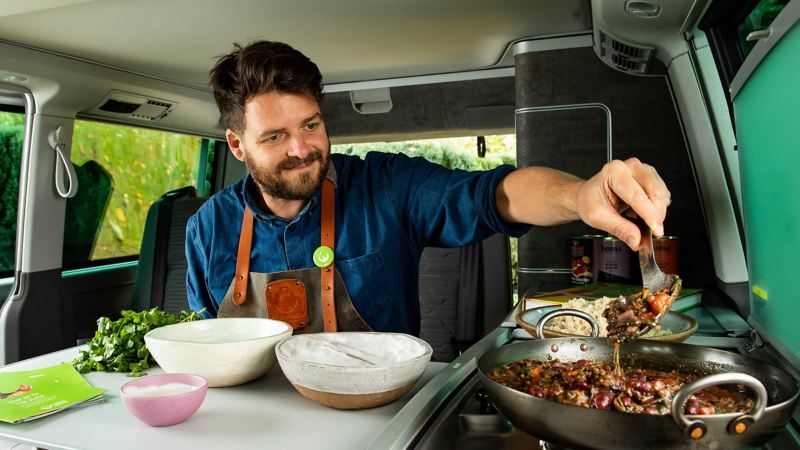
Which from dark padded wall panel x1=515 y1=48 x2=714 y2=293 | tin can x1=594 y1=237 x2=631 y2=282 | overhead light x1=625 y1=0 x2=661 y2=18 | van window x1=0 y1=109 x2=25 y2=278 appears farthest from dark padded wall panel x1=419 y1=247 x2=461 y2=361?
van window x1=0 y1=109 x2=25 y2=278

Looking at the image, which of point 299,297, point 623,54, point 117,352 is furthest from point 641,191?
point 623,54

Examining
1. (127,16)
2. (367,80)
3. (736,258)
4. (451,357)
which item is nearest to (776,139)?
(736,258)

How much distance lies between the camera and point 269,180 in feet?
6.54

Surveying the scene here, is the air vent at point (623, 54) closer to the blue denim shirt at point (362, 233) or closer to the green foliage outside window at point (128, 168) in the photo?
the blue denim shirt at point (362, 233)

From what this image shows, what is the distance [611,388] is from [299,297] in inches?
45.4

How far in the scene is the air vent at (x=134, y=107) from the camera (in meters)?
3.34

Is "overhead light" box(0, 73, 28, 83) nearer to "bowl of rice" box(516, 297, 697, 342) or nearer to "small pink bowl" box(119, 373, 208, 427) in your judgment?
"small pink bowl" box(119, 373, 208, 427)

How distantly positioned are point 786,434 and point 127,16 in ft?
8.04

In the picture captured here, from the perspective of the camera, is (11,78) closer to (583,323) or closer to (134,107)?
(134,107)

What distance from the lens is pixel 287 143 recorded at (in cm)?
195

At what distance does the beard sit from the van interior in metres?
0.69

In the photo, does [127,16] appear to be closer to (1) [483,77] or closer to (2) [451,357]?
(1) [483,77]

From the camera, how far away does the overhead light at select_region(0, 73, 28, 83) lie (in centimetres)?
274

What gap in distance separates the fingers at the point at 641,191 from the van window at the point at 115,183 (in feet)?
10.3
